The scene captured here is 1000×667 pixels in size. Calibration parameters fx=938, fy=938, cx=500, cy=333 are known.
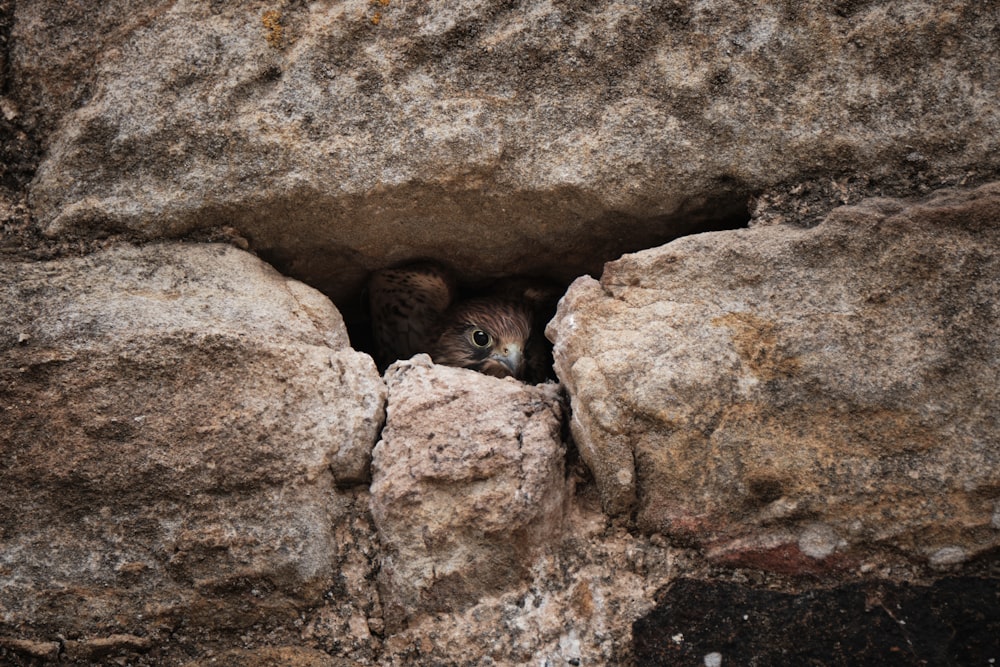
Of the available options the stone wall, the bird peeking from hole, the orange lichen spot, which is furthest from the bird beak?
the orange lichen spot

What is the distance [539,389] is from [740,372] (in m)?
0.54

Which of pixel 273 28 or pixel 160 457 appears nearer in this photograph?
pixel 160 457

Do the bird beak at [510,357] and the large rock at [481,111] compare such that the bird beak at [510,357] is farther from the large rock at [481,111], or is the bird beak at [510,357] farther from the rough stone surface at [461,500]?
the rough stone surface at [461,500]

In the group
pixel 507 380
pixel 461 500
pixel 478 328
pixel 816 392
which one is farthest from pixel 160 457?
pixel 478 328

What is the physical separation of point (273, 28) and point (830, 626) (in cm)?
204

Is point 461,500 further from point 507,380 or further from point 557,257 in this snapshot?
point 557,257

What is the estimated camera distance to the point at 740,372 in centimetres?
214

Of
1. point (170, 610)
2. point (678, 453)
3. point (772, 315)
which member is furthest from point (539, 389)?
point (170, 610)

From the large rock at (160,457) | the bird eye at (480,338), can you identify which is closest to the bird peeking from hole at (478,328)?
the bird eye at (480,338)

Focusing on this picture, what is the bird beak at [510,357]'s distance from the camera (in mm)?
3643

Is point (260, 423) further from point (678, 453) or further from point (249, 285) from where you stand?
point (678, 453)

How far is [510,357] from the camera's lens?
12.0 ft

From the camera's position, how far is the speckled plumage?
3454 mm

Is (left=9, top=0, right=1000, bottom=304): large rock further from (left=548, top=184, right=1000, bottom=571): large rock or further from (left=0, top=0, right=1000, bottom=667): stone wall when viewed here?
(left=548, top=184, right=1000, bottom=571): large rock
